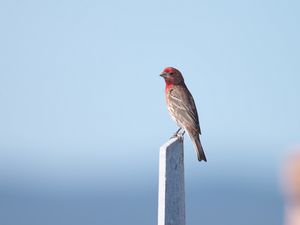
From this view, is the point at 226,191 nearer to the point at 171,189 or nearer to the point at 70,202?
the point at 70,202

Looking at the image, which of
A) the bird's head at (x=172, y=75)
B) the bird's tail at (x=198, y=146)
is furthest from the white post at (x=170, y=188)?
the bird's head at (x=172, y=75)

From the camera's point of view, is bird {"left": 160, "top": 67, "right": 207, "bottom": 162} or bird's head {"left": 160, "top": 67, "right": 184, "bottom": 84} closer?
bird {"left": 160, "top": 67, "right": 207, "bottom": 162}

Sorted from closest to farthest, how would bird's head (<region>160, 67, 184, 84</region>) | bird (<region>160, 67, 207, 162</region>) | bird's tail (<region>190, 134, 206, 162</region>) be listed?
1. bird's tail (<region>190, 134, 206, 162</region>)
2. bird (<region>160, 67, 207, 162</region>)
3. bird's head (<region>160, 67, 184, 84</region>)

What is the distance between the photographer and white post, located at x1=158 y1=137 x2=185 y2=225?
17.7 ft

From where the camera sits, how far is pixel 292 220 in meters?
3.66

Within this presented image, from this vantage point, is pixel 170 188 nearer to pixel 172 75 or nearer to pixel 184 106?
pixel 184 106

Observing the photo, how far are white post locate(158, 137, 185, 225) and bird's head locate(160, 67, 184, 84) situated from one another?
4856 mm

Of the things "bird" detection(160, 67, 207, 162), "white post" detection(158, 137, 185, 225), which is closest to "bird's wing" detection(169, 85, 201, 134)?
"bird" detection(160, 67, 207, 162)

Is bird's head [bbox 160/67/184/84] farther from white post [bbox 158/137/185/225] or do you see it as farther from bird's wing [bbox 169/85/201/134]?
white post [bbox 158/137/185/225]

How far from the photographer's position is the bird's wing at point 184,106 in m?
10.4

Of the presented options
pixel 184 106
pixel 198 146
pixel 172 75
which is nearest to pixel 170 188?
pixel 198 146

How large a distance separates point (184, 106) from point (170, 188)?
5.05m

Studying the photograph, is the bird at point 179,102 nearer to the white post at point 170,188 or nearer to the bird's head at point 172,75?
the bird's head at point 172,75

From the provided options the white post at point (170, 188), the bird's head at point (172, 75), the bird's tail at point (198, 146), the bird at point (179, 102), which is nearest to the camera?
the white post at point (170, 188)
